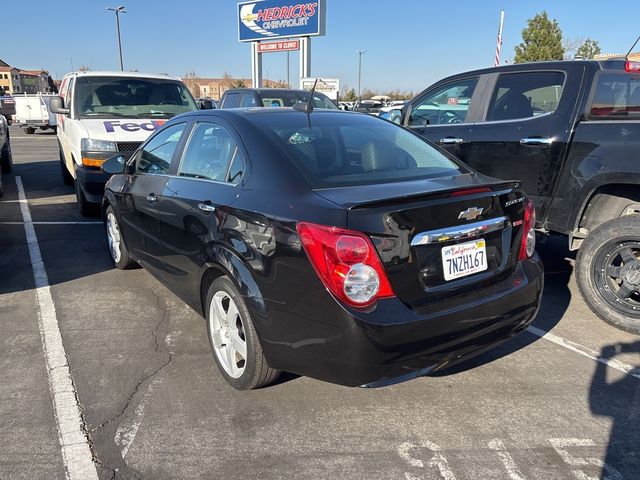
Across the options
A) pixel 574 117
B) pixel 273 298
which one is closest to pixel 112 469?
pixel 273 298

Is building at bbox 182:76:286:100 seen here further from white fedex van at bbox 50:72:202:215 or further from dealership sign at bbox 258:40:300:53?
white fedex van at bbox 50:72:202:215

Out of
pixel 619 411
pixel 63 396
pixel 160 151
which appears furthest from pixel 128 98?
pixel 619 411

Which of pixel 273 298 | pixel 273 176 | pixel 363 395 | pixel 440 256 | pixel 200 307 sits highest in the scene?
pixel 273 176

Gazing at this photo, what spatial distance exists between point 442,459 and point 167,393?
1622 mm

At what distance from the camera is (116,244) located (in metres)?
5.19

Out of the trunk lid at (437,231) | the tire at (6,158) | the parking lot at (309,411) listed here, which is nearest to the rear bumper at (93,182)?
the parking lot at (309,411)

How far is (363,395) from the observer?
3.05 m

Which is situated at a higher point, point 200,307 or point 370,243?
point 370,243

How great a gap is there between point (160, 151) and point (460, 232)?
265 cm

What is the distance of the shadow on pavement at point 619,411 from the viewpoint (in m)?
2.44

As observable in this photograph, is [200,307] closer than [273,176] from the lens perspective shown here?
No

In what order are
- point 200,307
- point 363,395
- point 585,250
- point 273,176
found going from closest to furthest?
point 273,176 < point 363,395 < point 200,307 < point 585,250

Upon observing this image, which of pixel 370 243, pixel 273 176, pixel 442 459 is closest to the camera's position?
pixel 370 243

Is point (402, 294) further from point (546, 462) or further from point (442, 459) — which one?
point (546, 462)
